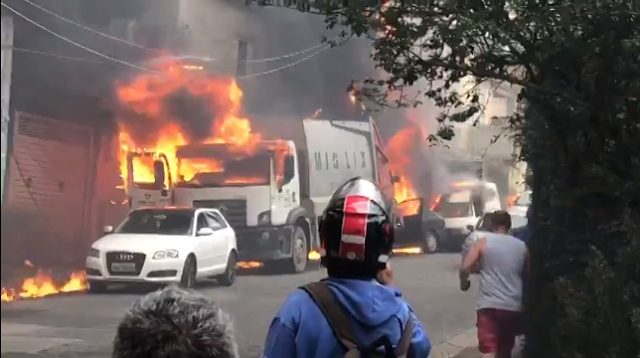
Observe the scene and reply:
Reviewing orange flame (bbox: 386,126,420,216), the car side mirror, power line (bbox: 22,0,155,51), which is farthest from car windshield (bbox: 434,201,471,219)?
power line (bbox: 22,0,155,51)

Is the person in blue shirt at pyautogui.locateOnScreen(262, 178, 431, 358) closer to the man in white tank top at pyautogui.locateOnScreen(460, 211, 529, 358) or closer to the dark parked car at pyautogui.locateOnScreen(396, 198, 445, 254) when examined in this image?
the dark parked car at pyautogui.locateOnScreen(396, 198, 445, 254)

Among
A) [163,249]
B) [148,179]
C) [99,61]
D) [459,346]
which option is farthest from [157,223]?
[459,346]

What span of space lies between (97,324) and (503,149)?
3.26 m

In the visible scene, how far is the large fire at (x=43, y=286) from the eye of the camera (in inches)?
179

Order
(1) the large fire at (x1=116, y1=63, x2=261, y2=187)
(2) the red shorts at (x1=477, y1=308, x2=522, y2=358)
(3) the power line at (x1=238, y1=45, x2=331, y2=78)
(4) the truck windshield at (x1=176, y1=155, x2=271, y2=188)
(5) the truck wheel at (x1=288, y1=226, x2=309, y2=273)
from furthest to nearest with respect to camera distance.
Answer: (2) the red shorts at (x1=477, y1=308, x2=522, y2=358), (5) the truck wheel at (x1=288, y1=226, x2=309, y2=273), (3) the power line at (x1=238, y1=45, x2=331, y2=78), (4) the truck windshield at (x1=176, y1=155, x2=271, y2=188), (1) the large fire at (x1=116, y1=63, x2=261, y2=187)

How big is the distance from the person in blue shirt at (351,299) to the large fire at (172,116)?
2.58 metres

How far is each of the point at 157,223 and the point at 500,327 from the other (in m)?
2.75

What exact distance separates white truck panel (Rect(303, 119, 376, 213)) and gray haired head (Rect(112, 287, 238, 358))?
3.28 metres

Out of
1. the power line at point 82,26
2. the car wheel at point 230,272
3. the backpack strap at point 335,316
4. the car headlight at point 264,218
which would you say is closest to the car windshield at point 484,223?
the car headlight at point 264,218

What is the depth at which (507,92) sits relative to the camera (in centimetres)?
640

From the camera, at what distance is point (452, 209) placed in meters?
6.54

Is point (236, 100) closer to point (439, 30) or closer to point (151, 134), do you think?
point (151, 134)

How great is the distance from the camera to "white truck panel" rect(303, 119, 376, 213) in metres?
5.79

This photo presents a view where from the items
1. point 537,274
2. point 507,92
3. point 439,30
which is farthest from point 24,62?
point 537,274
